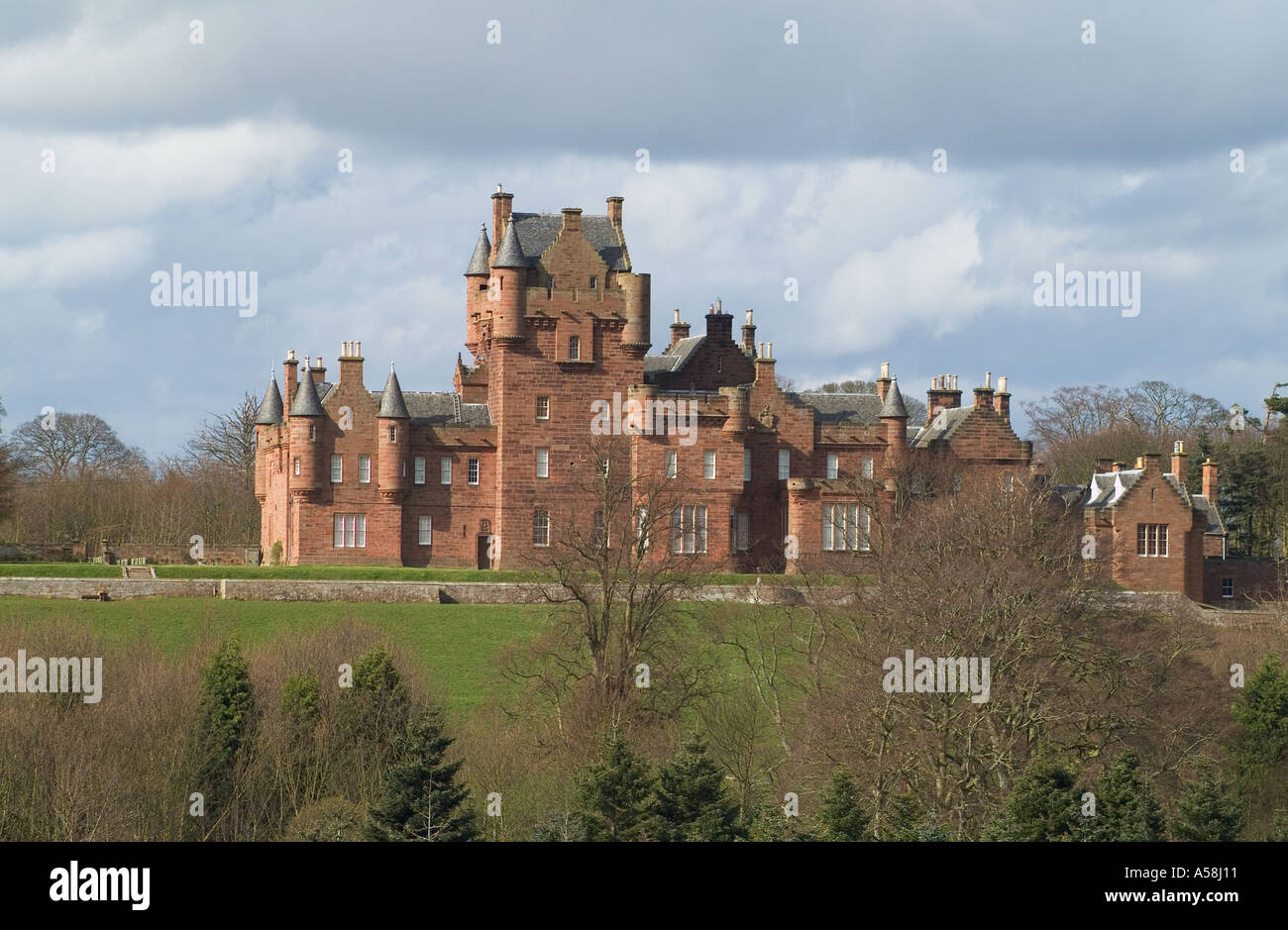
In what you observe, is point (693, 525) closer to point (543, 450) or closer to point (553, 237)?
point (543, 450)

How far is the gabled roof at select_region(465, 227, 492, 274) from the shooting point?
70.2m

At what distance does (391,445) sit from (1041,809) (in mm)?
42171

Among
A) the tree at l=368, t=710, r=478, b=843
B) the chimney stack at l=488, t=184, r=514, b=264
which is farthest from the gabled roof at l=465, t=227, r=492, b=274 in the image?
the tree at l=368, t=710, r=478, b=843

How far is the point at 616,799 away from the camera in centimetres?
2792

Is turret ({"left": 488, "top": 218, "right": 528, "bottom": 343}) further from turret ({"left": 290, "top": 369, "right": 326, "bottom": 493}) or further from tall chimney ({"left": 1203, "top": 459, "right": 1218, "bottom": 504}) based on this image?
tall chimney ({"left": 1203, "top": 459, "right": 1218, "bottom": 504})

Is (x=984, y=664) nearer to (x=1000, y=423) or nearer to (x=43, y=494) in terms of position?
(x=1000, y=423)

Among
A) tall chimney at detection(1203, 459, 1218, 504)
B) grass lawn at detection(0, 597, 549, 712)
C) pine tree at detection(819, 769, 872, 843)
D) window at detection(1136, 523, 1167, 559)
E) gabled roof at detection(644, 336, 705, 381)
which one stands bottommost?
pine tree at detection(819, 769, 872, 843)

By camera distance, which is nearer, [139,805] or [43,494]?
[139,805]

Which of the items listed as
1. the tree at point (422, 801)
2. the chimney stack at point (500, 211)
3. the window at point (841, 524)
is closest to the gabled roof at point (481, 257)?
the chimney stack at point (500, 211)

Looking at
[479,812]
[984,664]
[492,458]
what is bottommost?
[479,812]

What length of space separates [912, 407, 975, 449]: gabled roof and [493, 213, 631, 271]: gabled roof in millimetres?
14275
